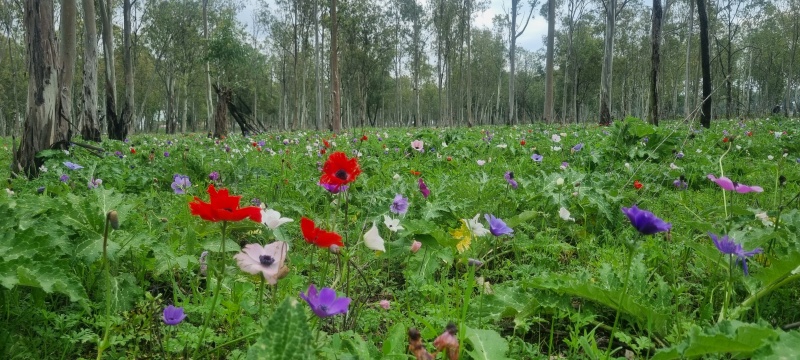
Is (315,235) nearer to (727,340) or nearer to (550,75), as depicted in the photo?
(727,340)

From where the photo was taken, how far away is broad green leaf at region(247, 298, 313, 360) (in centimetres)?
79

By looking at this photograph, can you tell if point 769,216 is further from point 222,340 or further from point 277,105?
point 277,105

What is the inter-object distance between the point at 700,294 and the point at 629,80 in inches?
2170

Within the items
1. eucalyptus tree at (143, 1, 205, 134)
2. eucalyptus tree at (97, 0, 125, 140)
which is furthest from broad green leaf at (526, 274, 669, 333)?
eucalyptus tree at (143, 1, 205, 134)

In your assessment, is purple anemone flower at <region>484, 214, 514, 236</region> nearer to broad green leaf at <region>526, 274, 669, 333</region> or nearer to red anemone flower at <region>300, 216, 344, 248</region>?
broad green leaf at <region>526, 274, 669, 333</region>

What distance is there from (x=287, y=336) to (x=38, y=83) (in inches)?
194

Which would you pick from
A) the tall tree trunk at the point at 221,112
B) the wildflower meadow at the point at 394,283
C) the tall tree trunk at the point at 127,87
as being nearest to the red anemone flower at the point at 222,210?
the wildflower meadow at the point at 394,283

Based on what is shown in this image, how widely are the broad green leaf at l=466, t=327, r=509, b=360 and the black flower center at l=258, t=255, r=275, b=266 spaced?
0.57 m

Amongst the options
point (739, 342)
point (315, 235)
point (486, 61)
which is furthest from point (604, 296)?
point (486, 61)

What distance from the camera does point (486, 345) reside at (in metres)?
1.23

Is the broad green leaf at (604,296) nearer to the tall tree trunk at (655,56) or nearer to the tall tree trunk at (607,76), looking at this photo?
the tall tree trunk at (655,56)

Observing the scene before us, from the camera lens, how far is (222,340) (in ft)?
4.72

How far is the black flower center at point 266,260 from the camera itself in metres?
1.08

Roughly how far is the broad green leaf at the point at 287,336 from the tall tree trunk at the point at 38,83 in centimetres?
467
